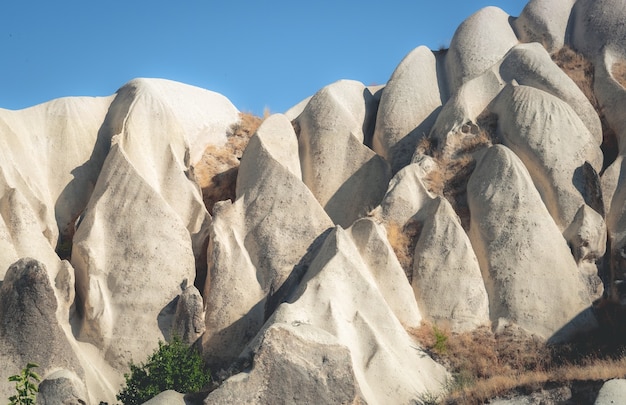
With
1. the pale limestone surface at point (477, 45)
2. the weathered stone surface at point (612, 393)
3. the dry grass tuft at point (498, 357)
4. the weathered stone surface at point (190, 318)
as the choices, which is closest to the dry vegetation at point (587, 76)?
the pale limestone surface at point (477, 45)

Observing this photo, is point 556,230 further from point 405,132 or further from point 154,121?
point 154,121

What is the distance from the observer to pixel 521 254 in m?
24.0

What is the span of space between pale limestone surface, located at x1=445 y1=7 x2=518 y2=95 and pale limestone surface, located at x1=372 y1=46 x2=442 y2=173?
54 cm

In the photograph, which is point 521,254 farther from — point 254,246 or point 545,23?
point 545,23

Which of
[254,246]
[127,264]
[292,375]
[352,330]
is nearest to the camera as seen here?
[292,375]

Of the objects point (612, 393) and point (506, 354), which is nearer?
point (612, 393)

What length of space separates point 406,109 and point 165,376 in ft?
35.4

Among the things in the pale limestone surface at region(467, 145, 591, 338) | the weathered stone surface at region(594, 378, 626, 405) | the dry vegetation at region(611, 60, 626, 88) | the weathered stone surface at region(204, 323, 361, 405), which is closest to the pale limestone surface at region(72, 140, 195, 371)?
the weathered stone surface at region(204, 323, 361, 405)

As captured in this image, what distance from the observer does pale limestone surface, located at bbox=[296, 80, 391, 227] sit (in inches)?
1109

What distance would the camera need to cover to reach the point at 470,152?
27047 millimetres

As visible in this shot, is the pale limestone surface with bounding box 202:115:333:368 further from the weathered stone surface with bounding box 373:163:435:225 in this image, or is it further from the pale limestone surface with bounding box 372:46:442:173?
the pale limestone surface with bounding box 372:46:442:173

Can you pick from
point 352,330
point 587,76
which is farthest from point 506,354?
point 587,76

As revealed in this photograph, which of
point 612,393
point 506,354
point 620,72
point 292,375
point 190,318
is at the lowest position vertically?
point 612,393

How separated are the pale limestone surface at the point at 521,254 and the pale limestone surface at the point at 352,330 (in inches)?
71.9
